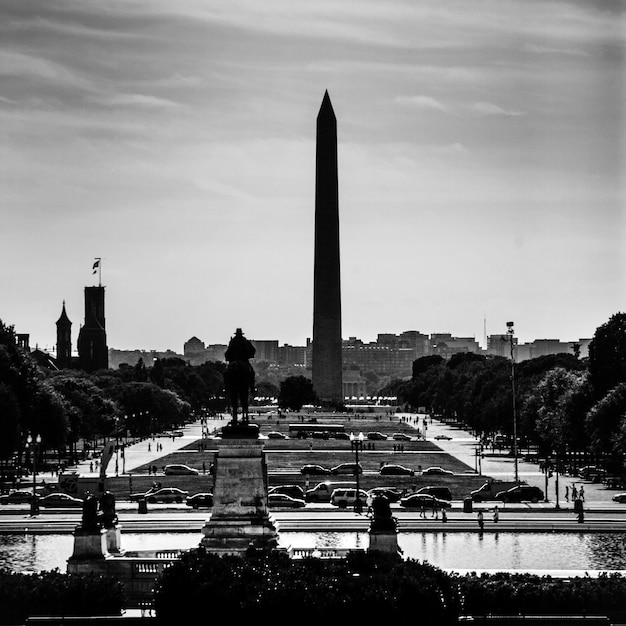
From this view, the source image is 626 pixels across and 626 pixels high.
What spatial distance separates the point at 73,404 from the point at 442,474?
38326 millimetres

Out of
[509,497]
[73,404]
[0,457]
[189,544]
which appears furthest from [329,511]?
[73,404]

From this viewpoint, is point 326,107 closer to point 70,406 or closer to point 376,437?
point 376,437

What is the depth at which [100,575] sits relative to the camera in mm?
39250

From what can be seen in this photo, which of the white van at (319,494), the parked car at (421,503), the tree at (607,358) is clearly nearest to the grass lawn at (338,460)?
A: the white van at (319,494)

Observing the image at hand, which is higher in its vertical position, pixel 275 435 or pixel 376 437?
pixel 275 435

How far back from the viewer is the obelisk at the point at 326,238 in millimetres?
147125

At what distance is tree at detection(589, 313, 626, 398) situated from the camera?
90.0 meters

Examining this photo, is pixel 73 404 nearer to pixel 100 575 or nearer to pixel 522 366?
pixel 522 366

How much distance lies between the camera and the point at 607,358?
9094 centimetres

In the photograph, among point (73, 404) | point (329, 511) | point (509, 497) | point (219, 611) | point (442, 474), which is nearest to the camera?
point (219, 611)

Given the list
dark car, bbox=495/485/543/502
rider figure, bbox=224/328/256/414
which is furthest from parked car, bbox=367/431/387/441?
rider figure, bbox=224/328/256/414

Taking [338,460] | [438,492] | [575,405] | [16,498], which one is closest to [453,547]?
[438,492]

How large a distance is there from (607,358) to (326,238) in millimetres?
60787

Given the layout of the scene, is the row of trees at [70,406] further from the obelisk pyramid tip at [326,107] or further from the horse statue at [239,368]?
the horse statue at [239,368]
